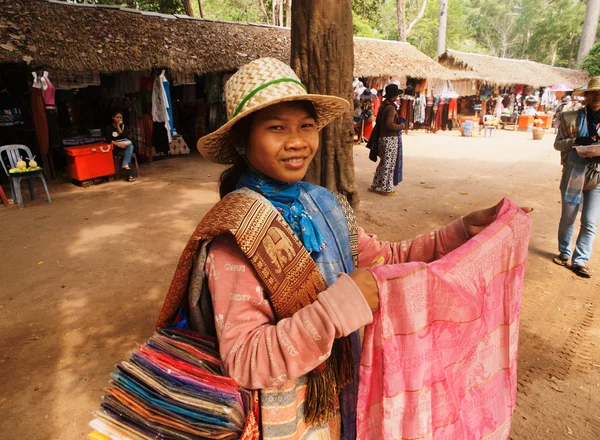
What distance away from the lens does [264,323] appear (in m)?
1.00

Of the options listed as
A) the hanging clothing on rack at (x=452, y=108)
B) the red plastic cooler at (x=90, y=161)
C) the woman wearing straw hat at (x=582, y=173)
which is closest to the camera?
the woman wearing straw hat at (x=582, y=173)

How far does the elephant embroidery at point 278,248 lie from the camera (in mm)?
1019

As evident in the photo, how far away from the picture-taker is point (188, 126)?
12984 mm

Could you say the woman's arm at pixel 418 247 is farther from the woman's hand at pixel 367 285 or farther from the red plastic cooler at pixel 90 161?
the red plastic cooler at pixel 90 161

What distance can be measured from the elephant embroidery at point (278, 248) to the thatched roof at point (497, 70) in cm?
2173

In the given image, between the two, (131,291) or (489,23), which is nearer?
(131,291)

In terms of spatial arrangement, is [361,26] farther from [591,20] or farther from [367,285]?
[367,285]

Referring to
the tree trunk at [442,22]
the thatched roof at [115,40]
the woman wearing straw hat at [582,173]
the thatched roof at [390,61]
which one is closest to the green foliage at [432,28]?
the tree trunk at [442,22]

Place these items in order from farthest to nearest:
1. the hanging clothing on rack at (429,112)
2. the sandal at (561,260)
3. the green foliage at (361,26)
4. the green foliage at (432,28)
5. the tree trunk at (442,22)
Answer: the green foliage at (432,28), the tree trunk at (442,22), the green foliage at (361,26), the hanging clothing on rack at (429,112), the sandal at (561,260)

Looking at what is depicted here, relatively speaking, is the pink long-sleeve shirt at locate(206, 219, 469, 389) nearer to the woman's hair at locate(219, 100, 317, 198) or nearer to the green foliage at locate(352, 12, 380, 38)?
the woman's hair at locate(219, 100, 317, 198)

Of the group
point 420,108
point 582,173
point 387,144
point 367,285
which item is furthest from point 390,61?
point 367,285

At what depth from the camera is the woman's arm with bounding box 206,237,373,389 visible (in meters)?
0.89

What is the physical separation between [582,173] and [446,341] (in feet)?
12.4

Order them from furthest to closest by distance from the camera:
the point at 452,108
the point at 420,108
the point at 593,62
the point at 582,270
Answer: the point at 593,62, the point at 452,108, the point at 420,108, the point at 582,270
